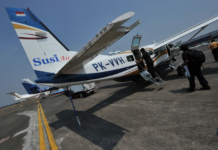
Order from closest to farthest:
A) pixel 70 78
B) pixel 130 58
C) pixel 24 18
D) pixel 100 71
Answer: pixel 24 18
pixel 70 78
pixel 100 71
pixel 130 58

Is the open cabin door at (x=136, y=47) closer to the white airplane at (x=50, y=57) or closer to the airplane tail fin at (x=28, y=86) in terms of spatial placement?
the white airplane at (x=50, y=57)

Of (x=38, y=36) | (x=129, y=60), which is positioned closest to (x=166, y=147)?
(x=129, y=60)

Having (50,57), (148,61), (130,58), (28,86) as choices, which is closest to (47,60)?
(50,57)

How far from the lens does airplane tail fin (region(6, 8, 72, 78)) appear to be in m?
4.80

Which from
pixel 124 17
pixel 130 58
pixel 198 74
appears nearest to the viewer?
pixel 124 17

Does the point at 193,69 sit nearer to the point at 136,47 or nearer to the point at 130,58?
the point at 136,47

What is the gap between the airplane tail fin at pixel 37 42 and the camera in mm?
4801

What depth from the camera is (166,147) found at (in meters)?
2.39

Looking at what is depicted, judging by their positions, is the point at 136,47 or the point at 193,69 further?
the point at 136,47

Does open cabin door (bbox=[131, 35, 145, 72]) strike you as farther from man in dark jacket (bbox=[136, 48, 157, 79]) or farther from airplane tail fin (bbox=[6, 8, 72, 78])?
airplane tail fin (bbox=[6, 8, 72, 78])

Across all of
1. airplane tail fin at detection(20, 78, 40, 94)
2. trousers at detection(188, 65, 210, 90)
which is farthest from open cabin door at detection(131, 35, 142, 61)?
airplane tail fin at detection(20, 78, 40, 94)

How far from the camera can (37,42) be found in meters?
5.11

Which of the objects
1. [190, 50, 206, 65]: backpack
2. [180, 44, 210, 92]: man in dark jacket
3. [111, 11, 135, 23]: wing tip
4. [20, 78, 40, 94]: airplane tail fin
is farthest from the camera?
[20, 78, 40, 94]: airplane tail fin

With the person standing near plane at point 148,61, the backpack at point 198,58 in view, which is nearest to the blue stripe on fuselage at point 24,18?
the person standing near plane at point 148,61
